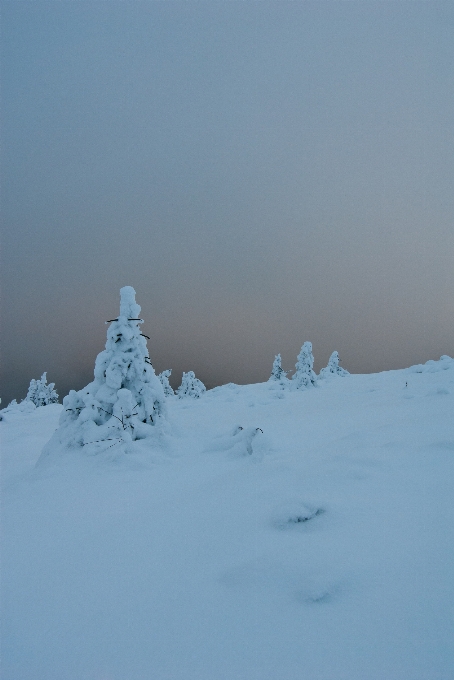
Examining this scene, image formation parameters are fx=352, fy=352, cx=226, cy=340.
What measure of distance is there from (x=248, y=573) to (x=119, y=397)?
7025 millimetres

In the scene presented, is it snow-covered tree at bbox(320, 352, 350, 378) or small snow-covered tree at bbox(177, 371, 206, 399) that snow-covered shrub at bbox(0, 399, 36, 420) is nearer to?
small snow-covered tree at bbox(177, 371, 206, 399)

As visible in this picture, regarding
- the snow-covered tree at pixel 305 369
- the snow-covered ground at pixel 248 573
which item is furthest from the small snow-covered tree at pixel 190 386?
the snow-covered ground at pixel 248 573

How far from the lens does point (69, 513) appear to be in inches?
188

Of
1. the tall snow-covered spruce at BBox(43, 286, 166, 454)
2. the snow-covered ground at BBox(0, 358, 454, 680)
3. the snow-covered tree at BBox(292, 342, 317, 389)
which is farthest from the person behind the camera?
the snow-covered tree at BBox(292, 342, 317, 389)

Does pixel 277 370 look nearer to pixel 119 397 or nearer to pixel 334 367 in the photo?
pixel 334 367

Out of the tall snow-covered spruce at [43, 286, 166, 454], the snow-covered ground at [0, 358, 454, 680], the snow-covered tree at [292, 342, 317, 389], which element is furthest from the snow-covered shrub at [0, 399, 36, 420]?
the snow-covered ground at [0, 358, 454, 680]

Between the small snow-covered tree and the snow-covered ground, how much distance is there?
40.7 m

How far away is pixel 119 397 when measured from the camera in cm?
917

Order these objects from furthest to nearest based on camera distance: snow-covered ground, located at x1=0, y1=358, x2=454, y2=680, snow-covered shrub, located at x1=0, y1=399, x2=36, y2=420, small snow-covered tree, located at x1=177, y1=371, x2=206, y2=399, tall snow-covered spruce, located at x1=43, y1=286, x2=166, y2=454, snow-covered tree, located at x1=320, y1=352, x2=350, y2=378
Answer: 1. small snow-covered tree, located at x1=177, y1=371, x2=206, y2=399
2. snow-covered tree, located at x1=320, y1=352, x2=350, y2=378
3. snow-covered shrub, located at x1=0, y1=399, x2=36, y2=420
4. tall snow-covered spruce, located at x1=43, y1=286, x2=166, y2=454
5. snow-covered ground, located at x1=0, y1=358, x2=454, y2=680

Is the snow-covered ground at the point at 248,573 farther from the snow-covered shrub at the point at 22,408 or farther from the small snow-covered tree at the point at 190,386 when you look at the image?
the small snow-covered tree at the point at 190,386

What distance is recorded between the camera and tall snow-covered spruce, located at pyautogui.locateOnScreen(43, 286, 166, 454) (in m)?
8.70

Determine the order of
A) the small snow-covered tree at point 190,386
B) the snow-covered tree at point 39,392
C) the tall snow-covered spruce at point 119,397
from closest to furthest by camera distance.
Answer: the tall snow-covered spruce at point 119,397 → the small snow-covered tree at point 190,386 → the snow-covered tree at point 39,392

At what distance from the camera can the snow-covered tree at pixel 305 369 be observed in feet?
101

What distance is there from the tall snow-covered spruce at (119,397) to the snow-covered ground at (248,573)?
2.76 m
